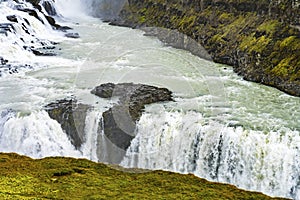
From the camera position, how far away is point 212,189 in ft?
41.9

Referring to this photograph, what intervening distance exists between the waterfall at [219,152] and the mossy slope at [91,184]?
7329 millimetres

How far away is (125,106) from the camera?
24.1 m

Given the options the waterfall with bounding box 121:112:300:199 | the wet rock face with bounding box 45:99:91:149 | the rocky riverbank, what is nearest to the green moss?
the rocky riverbank

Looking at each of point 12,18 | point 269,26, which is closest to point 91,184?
point 269,26

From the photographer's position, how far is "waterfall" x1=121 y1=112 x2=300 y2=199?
19750 millimetres

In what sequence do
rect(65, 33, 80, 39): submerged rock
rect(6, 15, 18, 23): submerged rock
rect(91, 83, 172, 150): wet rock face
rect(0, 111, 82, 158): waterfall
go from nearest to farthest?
rect(0, 111, 82, 158): waterfall
rect(91, 83, 172, 150): wet rock face
rect(6, 15, 18, 23): submerged rock
rect(65, 33, 80, 39): submerged rock

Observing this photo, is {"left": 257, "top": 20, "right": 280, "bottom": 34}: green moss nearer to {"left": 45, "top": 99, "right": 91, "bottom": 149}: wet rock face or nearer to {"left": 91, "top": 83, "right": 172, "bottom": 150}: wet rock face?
{"left": 91, "top": 83, "right": 172, "bottom": 150}: wet rock face

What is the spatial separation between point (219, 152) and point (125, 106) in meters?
6.16

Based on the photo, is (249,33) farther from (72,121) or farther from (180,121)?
(72,121)

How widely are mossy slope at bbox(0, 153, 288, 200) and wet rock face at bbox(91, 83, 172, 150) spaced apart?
8.35 metres

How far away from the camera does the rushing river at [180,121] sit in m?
20.3

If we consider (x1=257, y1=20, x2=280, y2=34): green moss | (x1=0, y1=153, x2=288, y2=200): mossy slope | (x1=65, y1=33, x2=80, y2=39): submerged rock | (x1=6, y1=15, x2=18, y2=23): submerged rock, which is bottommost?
(x1=0, y1=153, x2=288, y2=200): mossy slope

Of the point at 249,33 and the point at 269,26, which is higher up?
the point at 269,26

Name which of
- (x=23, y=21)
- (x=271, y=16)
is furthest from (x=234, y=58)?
(x=23, y=21)
